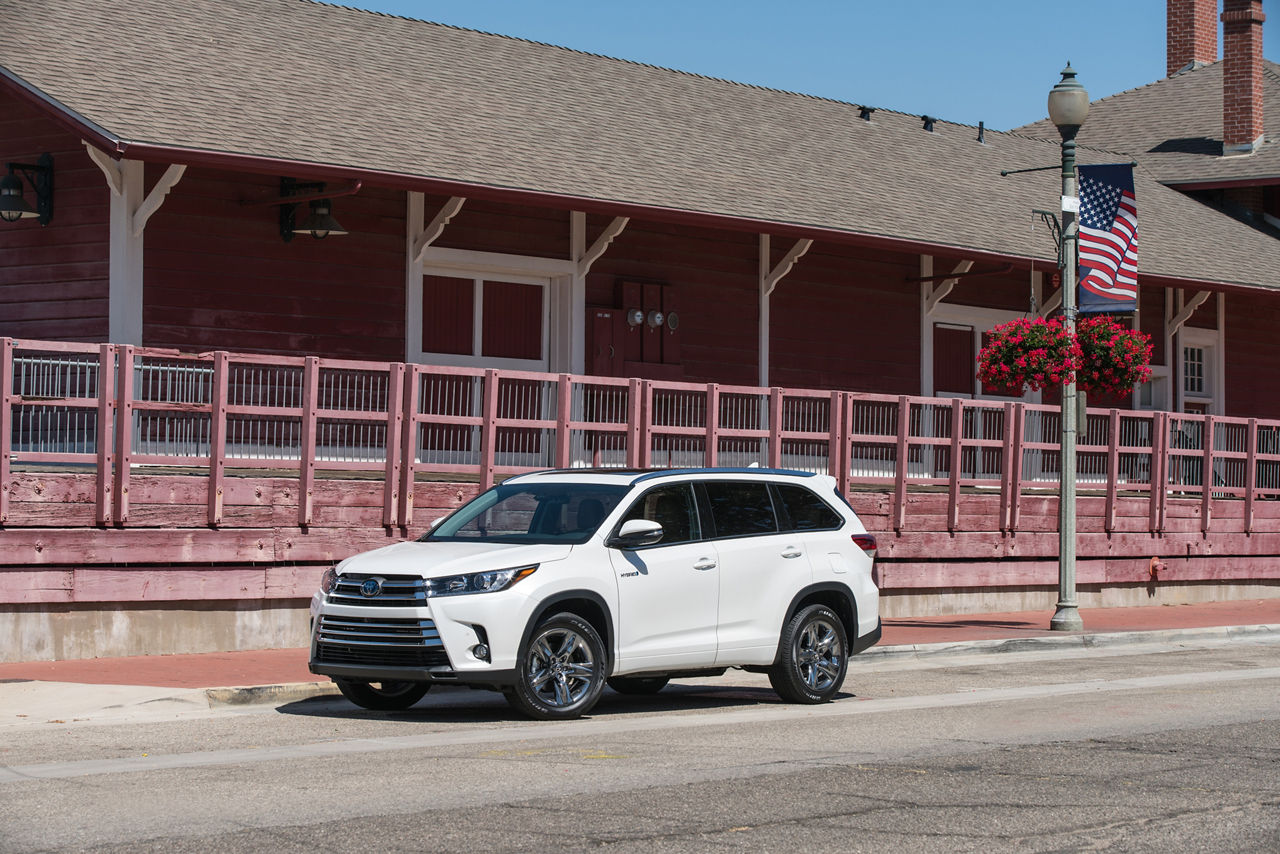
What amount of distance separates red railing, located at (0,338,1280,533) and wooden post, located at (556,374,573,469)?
21 mm

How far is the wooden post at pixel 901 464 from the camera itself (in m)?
19.2

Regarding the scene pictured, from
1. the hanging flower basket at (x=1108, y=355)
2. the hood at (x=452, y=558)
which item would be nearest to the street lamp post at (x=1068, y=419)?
the hanging flower basket at (x=1108, y=355)

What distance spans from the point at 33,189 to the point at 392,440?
604 centimetres

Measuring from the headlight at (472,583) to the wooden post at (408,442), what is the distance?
4811mm

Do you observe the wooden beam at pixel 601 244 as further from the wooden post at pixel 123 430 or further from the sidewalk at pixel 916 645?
the wooden post at pixel 123 430

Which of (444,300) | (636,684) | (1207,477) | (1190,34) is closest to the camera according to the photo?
(636,684)

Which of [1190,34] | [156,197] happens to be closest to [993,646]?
[156,197]

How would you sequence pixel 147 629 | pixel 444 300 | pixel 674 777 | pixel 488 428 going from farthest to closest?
pixel 444 300 → pixel 488 428 → pixel 147 629 → pixel 674 777

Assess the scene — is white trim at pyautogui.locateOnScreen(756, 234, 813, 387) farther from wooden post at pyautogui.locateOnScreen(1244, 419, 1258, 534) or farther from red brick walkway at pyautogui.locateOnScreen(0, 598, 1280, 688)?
wooden post at pyautogui.locateOnScreen(1244, 419, 1258, 534)

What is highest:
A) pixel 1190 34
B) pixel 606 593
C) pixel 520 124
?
pixel 1190 34

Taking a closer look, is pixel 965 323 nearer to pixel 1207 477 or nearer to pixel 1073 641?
pixel 1207 477

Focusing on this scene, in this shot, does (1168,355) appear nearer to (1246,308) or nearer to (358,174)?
(1246,308)

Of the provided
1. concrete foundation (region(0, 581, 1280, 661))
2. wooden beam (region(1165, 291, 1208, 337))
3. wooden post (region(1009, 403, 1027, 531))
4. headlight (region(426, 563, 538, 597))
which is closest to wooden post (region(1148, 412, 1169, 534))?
wooden post (region(1009, 403, 1027, 531))

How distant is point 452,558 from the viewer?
11.0 metres
